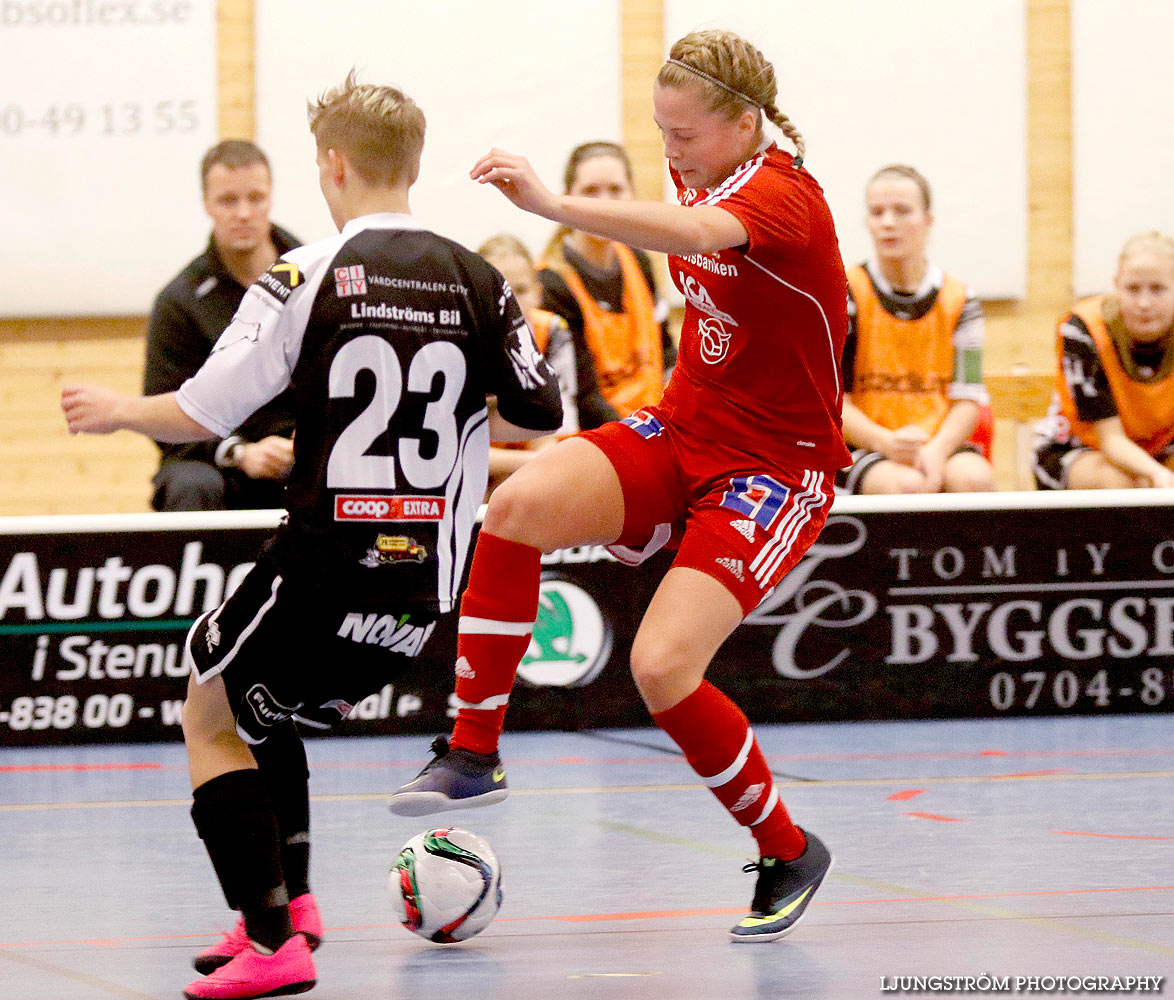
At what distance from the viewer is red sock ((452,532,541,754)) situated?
3.12 metres

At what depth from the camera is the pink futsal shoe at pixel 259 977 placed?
2.56 meters

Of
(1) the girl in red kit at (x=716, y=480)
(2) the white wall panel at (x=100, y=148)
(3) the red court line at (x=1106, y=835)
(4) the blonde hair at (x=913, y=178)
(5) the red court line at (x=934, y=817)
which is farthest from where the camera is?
(2) the white wall panel at (x=100, y=148)

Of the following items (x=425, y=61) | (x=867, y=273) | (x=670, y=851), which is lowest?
(x=670, y=851)

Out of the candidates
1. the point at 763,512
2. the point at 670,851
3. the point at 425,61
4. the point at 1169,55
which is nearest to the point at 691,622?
the point at 763,512

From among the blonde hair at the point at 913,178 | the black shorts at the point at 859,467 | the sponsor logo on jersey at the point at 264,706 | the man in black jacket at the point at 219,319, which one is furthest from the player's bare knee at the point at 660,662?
the blonde hair at the point at 913,178

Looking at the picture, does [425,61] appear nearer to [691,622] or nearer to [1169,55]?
[1169,55]

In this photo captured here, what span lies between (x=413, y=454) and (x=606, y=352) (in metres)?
3.52

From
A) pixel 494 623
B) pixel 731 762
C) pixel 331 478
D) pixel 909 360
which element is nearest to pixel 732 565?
pixel 731 762

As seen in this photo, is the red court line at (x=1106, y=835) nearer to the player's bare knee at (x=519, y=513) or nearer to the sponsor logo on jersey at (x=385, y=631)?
the player's bare knee at (x=519, y=513)

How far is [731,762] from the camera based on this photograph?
10.1 ft

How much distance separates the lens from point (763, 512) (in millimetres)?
3152

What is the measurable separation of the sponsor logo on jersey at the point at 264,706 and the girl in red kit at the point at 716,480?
0.99ft

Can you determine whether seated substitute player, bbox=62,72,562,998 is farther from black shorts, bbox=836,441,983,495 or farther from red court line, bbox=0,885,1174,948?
black shorts, bbox=836,441,983,495

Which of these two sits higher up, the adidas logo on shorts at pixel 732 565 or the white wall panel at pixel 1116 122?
the white wall panel at pixel 1116 122
